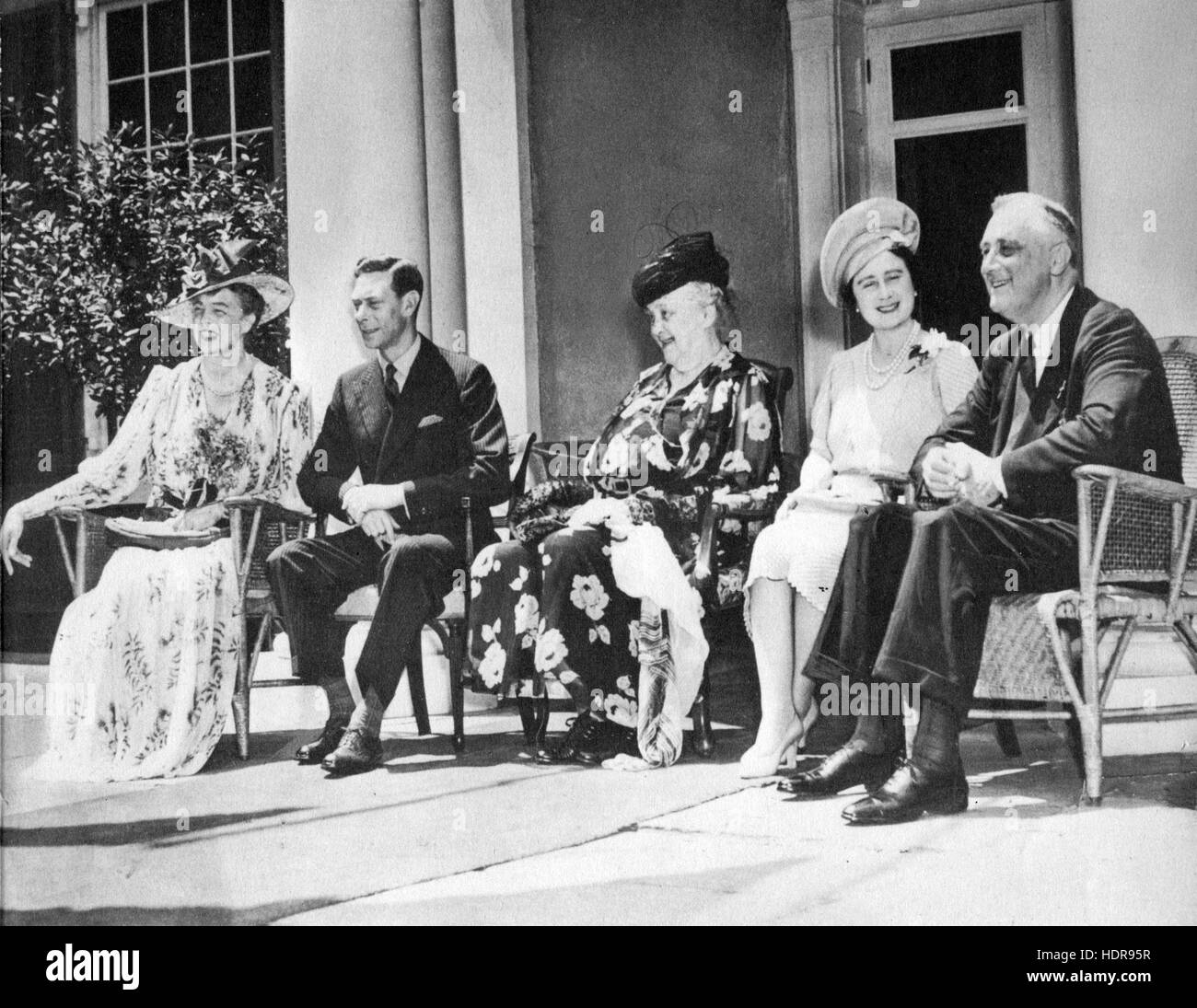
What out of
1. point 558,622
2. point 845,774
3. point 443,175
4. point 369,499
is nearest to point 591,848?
point 845,774

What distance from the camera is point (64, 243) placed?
16.7 ft

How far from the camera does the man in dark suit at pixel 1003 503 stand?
3.75 meters

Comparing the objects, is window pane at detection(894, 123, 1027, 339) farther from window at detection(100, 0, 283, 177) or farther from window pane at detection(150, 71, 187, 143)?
window pane at detection(150, 71, 187, 143)

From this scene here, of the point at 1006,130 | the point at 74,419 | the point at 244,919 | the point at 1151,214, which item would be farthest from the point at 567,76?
the point at 244,919

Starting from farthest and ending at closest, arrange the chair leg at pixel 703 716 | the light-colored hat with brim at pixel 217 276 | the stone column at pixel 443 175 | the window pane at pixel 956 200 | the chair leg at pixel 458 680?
the stone column at pixel 443 175 → the light-colored hat with brim at pixel 217 276 → the chair leg at pixel 458 680 → the chair leg at pixel 703 716 → the window pane at pixel 956 200

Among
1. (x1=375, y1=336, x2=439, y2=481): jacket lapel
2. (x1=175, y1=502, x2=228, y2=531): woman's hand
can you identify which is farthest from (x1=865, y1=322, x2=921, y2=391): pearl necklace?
(x1=175, y1=502, x2=228, y2=531): woman's hand

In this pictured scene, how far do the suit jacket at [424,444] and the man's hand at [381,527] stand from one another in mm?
32

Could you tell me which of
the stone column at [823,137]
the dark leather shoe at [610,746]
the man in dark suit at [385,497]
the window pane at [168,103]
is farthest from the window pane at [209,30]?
the dark leather shoe at [610,746]

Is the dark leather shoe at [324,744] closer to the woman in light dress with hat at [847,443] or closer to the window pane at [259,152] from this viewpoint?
the woman in light dress with hat at [847,443]

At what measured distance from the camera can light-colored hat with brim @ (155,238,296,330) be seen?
4.80 m

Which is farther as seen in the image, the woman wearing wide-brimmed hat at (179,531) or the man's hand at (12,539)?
the woman wearing wide-brimmed hat at (179,531)

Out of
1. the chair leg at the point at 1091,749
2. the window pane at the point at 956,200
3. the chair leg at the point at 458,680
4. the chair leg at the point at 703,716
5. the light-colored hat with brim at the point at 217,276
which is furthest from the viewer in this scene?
the light-colored hat with brim at the point at 217,276

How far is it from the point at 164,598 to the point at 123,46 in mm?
1749

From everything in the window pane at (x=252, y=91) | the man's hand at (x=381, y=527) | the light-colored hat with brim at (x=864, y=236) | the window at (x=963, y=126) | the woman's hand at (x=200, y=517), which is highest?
the window pane at (x=252, y=91)
